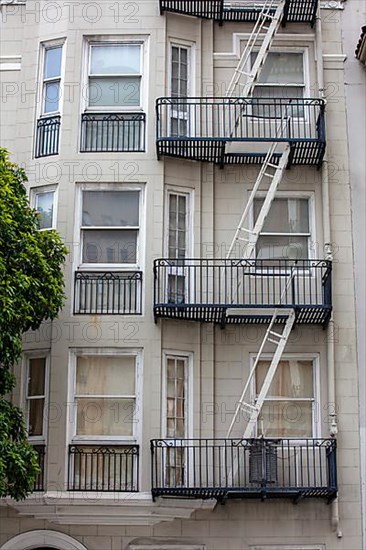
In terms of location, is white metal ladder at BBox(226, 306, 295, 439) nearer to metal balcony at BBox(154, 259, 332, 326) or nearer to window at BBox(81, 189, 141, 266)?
metal balcony at BBox(154, 259, 332, 326)

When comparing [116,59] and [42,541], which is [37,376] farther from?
[116,59]

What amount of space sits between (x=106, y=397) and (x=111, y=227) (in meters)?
3.22

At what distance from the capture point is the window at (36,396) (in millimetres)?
17578

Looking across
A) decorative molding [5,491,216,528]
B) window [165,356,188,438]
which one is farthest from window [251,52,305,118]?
decorative molding [5,491,216,528]

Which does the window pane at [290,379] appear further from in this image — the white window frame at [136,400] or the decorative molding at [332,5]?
the decorative molding at [332,5]

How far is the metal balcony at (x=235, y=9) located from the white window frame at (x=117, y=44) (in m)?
0.81

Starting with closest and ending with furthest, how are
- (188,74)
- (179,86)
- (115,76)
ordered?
(115,76)
(179,86)
(188,74)

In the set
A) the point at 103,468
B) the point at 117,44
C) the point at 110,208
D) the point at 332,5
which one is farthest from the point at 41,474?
the point at 332,5

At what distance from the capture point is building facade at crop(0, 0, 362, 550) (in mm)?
17062

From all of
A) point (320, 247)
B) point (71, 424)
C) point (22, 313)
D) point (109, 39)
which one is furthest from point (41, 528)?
point (109, 39)

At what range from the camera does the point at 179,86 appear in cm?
1942

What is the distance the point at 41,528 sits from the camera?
56.0 feet

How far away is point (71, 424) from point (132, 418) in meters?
1.09

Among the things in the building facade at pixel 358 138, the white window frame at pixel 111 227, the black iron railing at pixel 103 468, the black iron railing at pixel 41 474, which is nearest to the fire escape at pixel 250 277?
the black iron railing at pixel 103 468
